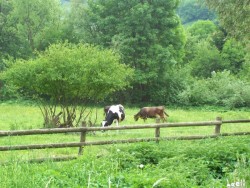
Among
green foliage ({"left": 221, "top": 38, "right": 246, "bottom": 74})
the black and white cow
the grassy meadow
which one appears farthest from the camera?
green foliage ({"left": 221, "top": 38, "right": 246, "bottom": 74})

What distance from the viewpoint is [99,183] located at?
5652 mm

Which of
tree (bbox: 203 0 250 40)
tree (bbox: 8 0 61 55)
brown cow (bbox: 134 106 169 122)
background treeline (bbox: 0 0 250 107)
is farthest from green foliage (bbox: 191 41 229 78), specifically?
tree (bbox: 203 0 250 40)

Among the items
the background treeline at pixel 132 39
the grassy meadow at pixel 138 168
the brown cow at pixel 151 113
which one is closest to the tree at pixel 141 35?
the background treeline at pixel 132 39

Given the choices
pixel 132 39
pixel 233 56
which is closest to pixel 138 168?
pixel 132 39

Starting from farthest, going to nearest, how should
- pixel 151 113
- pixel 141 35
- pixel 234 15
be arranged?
pixel 141 35 → pixel 151 113 → pixel 234 15

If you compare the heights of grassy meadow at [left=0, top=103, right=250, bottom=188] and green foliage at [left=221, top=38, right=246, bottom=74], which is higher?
green foliage at [left=221, top=38, right=246, bottom=74]

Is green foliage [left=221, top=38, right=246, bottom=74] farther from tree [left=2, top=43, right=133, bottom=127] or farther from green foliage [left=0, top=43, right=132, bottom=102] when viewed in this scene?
green foliage [left=0, top=43, right=132, bottom=102]

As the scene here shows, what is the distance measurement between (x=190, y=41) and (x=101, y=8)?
24847 millimetres

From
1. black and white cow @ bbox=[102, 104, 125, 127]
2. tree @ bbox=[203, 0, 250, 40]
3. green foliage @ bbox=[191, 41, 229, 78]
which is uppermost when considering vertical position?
green foliage @ bbox=[191, 41, 229, 78]

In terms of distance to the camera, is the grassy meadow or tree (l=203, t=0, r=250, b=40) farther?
tree (l=203, t=0, r=250, b=40)

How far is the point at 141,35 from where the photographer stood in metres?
38.0

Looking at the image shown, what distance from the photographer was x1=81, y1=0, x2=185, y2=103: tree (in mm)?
37094

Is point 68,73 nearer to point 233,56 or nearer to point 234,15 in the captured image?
point 234,15

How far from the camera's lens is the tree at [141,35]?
3709 centimetres
